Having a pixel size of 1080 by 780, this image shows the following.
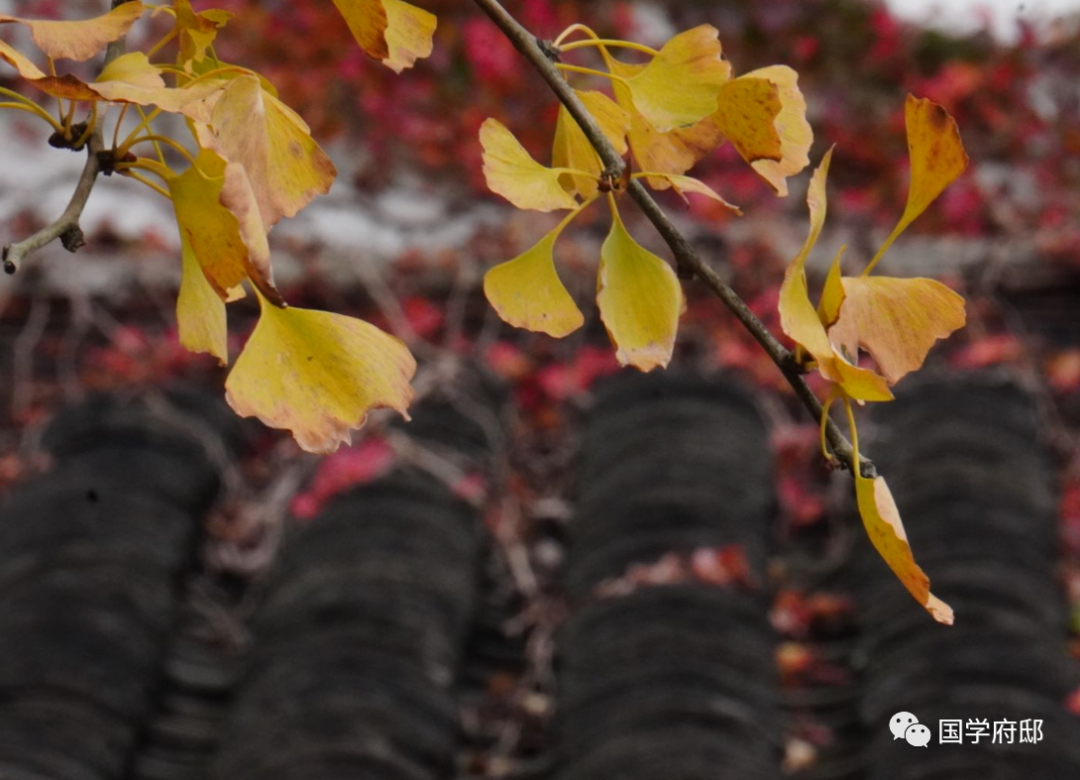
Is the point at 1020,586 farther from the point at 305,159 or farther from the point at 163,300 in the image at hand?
the point at 163,300

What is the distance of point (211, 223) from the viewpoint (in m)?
0.50

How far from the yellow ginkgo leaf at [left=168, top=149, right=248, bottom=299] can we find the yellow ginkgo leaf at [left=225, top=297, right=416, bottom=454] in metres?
0.03

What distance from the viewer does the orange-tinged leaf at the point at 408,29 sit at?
603 millimetres

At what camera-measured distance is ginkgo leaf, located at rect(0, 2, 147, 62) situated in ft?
1.73

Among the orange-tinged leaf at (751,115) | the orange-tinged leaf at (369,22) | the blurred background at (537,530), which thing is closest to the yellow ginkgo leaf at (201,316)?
the orange-tinged leaf at (369,22)

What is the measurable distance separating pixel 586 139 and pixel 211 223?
198 mm

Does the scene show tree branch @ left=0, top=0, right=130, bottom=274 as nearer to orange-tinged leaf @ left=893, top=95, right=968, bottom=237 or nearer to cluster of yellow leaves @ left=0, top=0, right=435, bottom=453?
cluster of yellow leaves @ left=0, top=0, right=435, bottom=453

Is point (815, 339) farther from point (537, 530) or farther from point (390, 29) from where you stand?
point (537, 530)

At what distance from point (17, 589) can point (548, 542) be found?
756mm

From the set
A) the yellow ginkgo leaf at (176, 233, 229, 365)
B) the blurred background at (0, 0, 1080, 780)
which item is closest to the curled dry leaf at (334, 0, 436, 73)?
the yellow ginkgo leaf at (176, 233, 229, 365)

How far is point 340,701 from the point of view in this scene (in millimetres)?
1570

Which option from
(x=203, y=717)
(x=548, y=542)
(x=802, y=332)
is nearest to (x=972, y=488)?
(x=548, y=542)

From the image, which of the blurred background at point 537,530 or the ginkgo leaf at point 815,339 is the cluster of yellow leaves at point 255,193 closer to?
the ginkgo leaf at point 815,339

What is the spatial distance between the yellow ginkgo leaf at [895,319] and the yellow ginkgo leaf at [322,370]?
0.17 meters
